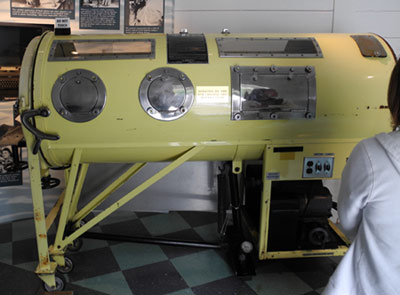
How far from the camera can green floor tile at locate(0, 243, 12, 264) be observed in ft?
8.24

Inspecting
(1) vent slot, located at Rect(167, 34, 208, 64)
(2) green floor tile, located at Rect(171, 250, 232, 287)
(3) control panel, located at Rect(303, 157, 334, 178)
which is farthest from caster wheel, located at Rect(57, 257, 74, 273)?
(3) control panel, located at Rect(303, 157, 334, 178)

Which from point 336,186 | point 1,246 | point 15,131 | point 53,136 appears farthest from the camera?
point 336,186

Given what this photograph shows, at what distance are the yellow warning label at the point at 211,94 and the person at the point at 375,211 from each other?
99 centimetres

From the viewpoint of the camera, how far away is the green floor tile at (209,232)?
2.84 m

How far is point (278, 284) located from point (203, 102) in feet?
4.22

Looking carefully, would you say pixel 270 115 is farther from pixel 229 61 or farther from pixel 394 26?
pixel 394 26

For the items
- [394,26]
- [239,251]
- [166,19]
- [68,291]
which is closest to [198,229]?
[239,251]

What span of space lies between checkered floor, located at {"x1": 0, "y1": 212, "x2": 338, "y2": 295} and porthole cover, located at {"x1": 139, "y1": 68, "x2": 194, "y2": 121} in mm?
1109

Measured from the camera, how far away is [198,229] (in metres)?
2.99

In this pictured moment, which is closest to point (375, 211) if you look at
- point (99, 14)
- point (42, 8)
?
point (99, 14)

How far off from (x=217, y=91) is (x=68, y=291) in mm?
1537

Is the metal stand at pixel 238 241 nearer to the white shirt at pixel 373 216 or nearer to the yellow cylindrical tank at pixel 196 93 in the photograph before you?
the yellow cylindrical tank at pixel 196 93

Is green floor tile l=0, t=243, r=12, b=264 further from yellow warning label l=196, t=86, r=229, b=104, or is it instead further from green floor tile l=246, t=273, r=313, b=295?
yellow warning label l=196, t=86, r=229, b=104

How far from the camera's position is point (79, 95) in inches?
75.1
